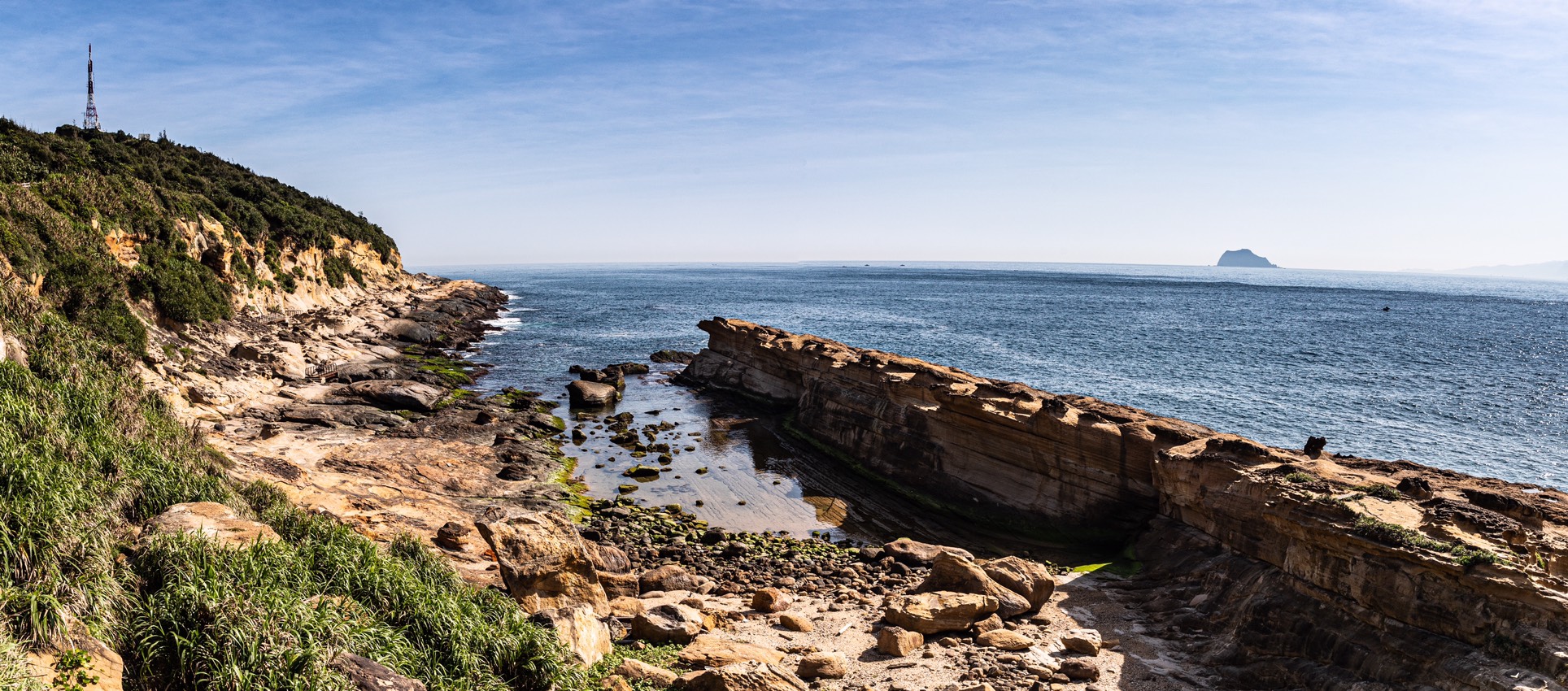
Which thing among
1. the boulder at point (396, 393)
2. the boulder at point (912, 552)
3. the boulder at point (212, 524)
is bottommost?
the boulder at point (912, 552)

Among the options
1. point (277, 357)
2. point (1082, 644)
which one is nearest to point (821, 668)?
point (1082, 644)

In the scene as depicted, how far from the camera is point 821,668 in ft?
48.5

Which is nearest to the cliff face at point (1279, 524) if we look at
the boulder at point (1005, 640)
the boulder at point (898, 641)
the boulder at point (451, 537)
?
the boulder at point (1005, 640)

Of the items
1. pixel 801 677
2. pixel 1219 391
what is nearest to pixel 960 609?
pixel 801 677

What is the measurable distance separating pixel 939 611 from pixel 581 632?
7872 mm

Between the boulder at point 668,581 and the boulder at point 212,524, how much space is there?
898cm

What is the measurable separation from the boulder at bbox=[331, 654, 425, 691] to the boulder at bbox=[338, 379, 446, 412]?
95.4ft

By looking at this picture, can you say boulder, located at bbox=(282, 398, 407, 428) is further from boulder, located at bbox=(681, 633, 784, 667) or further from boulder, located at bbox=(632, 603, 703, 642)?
boulder, located at bbox=(681, 633, 784, 667)

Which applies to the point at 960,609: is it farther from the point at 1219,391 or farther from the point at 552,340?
the point at 552,340

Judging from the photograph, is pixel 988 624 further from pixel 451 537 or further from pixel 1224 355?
pixel 1224 355

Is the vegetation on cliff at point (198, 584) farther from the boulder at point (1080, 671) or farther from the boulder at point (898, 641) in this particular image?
the boulder at point (1080, 671)

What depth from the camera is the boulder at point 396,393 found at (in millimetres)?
35906

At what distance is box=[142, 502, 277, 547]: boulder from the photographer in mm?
11680

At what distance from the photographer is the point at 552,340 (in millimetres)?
71438
